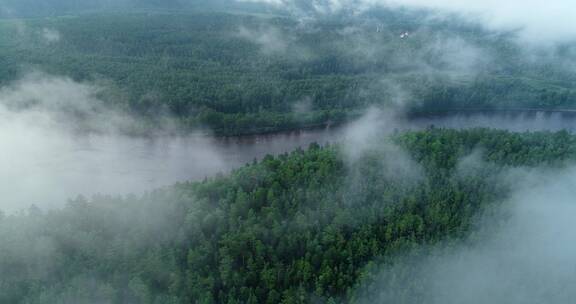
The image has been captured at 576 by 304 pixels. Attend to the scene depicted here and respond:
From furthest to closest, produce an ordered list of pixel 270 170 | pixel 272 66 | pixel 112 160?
pixel 272 66 < pixel 112 160 < pixel 270 170

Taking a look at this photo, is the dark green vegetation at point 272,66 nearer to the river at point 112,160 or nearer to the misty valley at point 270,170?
the misty valley at point 270,170

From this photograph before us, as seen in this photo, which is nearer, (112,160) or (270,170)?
(270,170)

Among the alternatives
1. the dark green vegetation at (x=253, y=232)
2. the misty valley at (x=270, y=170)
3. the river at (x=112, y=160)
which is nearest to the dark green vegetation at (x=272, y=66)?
the misty valley at (x=270, y=170)

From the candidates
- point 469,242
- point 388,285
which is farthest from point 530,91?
point 388,285

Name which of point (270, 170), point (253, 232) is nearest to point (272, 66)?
point (270, 170)

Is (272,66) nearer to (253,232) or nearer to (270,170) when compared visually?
(270,170)
